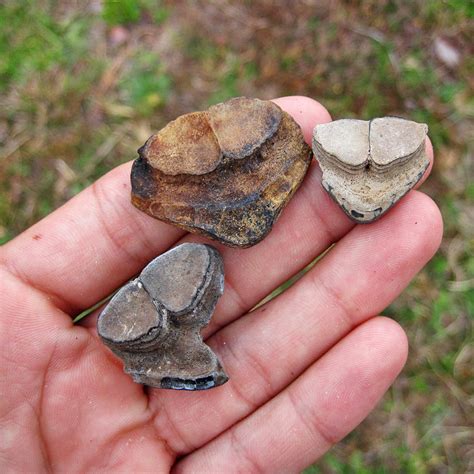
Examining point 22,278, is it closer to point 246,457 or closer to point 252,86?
point 246,457

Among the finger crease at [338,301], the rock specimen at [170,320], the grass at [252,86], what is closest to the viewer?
the rock specimen at [170,320]

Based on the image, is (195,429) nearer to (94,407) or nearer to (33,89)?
(94,407)

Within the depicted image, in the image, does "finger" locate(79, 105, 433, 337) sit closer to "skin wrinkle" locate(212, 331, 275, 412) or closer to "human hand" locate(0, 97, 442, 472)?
"human hand" locate(0, 97, 442, 472)

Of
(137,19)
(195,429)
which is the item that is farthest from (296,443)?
(137,19)

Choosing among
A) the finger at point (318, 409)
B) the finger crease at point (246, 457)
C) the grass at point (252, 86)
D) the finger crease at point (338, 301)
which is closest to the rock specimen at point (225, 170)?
the finger crease at point (338, 301)

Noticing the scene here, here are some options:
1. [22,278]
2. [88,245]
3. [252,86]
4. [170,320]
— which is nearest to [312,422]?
[170,320]

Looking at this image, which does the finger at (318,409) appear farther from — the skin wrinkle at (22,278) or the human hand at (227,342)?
the skin wrinkle at (22,278)

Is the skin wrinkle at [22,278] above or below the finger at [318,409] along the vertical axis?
above
